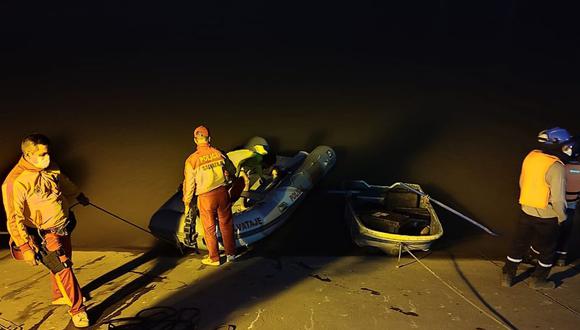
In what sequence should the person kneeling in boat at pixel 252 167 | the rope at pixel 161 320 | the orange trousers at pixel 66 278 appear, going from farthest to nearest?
1. the person kneeling in boat at pixel 252 167
2. the rope at pixel 161 320
3. the orange trousers at pixel 66 278

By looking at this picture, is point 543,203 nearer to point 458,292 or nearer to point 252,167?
point 458,292

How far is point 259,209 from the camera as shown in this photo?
5.10 metres

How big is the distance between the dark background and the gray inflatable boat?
0.31 m

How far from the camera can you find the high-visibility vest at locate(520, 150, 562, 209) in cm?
376

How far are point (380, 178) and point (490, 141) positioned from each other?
3.40 metres

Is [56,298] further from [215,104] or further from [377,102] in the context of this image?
[377,102]

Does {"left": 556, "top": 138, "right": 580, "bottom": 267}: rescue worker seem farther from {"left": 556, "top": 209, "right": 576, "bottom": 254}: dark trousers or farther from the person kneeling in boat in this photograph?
the person kneeling in boat

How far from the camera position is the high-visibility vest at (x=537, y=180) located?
376cm

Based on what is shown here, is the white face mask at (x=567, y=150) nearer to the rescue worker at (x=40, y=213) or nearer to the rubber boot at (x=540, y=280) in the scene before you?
the rubber boot at (x=540, y=280)

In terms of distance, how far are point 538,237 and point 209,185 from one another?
3019 millimetres

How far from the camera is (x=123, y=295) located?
3.99 meters

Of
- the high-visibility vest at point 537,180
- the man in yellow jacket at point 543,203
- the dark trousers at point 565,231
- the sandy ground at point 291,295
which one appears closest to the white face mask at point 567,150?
the man in yellow jacket at point 543,203

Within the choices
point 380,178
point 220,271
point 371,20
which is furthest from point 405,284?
point 371,20

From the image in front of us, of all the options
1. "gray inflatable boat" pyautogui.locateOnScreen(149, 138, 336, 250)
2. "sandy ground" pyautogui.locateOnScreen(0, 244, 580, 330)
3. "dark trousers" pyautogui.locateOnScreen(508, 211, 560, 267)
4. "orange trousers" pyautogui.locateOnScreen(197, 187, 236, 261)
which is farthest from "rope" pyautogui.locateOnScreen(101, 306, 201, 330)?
"dark trousers" pyautogui.locateOnScreen(508, 211, 560, 267)
